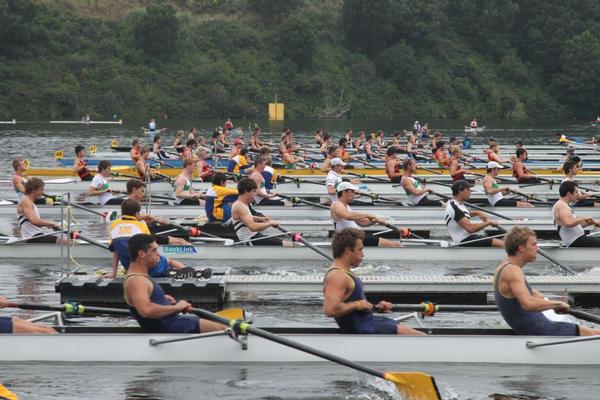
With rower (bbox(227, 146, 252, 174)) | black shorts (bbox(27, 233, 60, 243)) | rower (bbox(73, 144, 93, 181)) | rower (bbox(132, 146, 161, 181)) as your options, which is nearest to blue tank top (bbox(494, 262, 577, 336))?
black shorts (bbox(27, 233, 60, 243))

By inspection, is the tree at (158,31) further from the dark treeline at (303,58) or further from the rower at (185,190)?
the rower at (185,190)

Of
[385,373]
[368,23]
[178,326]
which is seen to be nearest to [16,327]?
[178,326]

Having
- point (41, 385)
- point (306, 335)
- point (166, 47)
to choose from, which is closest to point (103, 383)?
point (41, 385)

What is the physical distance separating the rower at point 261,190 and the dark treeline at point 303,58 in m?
56.9

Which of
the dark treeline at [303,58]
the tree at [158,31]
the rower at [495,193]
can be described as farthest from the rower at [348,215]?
the tree at [158,31]

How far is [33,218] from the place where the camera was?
17875 millimetres

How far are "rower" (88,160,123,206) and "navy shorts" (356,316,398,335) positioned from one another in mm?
11885

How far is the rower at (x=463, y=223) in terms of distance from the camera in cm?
1705

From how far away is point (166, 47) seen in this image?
83.9m

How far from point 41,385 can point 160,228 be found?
806cm

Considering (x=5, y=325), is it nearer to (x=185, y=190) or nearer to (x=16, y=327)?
(x=16, y=327)

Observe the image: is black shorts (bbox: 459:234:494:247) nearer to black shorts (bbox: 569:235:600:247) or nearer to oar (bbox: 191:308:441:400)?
black shorts (bbox: 569:235:600:247)

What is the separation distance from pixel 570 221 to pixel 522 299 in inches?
265

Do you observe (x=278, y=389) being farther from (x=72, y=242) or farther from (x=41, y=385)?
(x=72, y=242)
